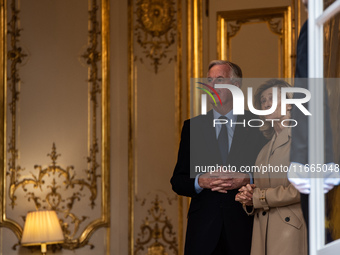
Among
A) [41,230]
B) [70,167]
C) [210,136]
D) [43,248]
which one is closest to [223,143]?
[210,136]

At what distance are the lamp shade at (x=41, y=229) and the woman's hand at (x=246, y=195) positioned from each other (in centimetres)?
221

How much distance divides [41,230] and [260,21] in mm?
2222

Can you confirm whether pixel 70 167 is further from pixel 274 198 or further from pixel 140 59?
pixel 274 198

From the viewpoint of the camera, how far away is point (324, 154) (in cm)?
192

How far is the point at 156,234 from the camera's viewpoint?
16.8 feet

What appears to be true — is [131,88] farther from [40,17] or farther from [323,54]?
[323,54]

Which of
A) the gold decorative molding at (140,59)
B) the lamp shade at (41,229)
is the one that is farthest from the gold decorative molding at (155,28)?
the lamp shade at (41,229)

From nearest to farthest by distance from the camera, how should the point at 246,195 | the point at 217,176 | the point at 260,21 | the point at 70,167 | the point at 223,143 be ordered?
the point at 246,195 < the point at 217,176 < the point at 223,143 < the point at 260,21 < the point at 70,167

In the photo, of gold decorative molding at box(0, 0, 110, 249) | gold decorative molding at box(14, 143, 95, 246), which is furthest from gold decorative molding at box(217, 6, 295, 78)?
gold decorative molding at box(14, 143, 95, 246)

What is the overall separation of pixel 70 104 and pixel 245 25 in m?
1.48

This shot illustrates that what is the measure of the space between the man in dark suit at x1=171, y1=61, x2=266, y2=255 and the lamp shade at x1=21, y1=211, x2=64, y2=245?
180 centimetres

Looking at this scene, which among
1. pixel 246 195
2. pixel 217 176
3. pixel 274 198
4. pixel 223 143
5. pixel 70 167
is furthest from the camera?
pixel 70 167

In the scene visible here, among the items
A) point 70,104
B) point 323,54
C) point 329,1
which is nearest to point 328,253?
point 323,54

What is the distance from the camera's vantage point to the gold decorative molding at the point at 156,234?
16.7 feet
